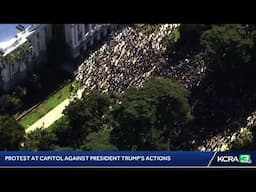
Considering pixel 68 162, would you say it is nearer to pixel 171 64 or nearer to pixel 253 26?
pixel 171 64

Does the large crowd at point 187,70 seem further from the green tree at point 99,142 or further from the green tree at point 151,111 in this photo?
the green tree at point 99,142

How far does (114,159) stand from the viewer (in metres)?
15.1

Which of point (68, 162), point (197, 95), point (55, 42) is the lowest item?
point (68, 162)

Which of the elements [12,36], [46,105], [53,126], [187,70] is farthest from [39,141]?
[187,70]

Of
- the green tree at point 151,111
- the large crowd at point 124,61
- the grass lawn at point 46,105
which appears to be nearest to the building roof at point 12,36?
the grass lawn at point 46,105

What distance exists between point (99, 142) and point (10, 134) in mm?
1646

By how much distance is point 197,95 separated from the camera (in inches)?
665

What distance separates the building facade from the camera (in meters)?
16.6

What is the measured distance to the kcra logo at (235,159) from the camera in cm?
1517

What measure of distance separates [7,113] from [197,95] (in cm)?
366

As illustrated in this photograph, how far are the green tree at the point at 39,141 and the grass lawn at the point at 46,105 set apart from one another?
35 cm
